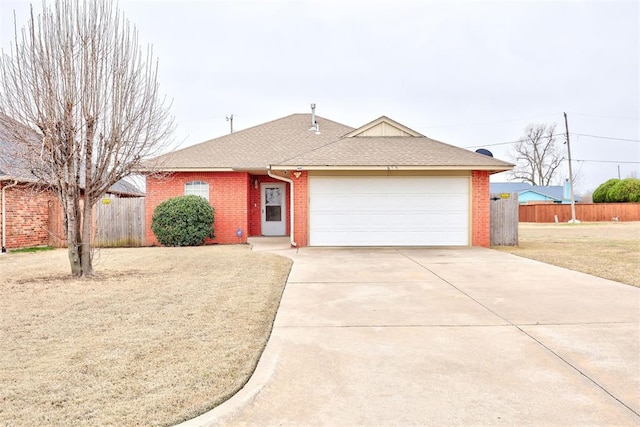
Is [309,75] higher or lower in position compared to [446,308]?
higher

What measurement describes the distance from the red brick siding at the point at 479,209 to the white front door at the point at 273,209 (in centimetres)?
747

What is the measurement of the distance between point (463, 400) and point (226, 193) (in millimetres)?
13517

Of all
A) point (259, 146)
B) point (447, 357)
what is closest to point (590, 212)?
point (259, 146)

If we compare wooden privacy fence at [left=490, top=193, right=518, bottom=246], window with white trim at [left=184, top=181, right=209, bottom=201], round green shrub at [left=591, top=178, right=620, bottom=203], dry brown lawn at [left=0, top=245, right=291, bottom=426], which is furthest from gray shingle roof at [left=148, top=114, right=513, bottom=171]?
round green shrub at [left=591, top=178, right=620, bottom=203]

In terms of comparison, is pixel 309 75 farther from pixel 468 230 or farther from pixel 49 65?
pixel 49 65

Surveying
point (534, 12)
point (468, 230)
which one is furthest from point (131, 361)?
point (534, 12)

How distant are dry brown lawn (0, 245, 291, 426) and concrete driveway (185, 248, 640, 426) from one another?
12.0 inches

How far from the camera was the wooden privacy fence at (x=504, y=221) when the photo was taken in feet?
46.5

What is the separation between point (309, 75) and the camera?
2823cm

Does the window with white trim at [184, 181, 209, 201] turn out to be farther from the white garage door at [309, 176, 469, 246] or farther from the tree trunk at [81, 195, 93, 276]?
the tree trunk at [81, 195, 93, 276]

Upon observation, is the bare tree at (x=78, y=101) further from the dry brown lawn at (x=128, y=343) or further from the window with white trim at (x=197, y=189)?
the window with white trim at (x=197, y=189)

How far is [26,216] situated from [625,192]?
46.8m

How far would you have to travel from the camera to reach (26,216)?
14133 mm

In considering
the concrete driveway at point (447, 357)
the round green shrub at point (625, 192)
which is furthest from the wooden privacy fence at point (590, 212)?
the concrete driveway at point (447, 357)
